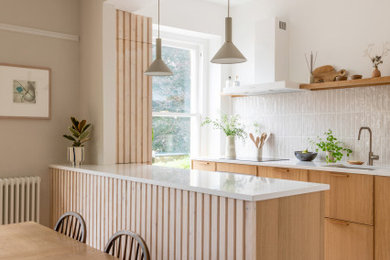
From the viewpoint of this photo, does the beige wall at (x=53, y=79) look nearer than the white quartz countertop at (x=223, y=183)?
No

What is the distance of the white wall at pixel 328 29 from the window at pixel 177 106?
75cm

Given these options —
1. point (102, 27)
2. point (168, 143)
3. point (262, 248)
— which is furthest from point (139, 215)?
point (168, 143)

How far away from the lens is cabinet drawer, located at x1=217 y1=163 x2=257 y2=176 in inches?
163

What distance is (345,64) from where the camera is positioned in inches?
161

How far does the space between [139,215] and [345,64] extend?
8.80ft

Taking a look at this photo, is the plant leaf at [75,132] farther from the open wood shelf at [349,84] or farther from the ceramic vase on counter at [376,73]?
the ceramic vase on counter at [376,73]

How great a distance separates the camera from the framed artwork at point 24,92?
3.51m

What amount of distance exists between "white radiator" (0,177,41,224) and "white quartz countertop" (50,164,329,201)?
867 mm

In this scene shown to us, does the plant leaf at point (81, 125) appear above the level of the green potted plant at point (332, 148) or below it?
above

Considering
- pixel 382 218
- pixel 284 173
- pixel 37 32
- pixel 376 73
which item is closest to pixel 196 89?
pixel 284 173

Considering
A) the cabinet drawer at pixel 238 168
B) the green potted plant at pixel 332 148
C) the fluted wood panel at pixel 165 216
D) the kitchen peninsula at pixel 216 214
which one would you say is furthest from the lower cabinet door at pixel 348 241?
the fluted wood panel at pixel 165 216

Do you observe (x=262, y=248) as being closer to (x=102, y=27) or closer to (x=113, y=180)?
(x=113, y=180)

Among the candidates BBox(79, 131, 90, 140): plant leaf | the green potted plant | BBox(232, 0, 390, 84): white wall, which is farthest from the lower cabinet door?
BBox(79, 131, 90, 140): plant leaf

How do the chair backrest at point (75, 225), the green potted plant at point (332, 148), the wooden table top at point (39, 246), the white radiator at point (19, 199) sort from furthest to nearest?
the green potted plant at point (332, 148) < the white radiator at point (19, 199) < the chair backrest at point (75, 225) < the wooden table top at point (39, 246)
